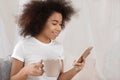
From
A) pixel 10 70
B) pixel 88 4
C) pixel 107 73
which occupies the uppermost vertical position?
pixel 88 4

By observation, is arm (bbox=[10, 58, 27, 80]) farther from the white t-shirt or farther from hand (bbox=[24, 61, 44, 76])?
hand (bbox=[24, 61, 44, 76])

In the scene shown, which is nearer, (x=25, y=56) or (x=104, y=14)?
(x=25, y=56)

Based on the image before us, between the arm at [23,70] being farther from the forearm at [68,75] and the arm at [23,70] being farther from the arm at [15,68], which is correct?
the forearm at [68,75]

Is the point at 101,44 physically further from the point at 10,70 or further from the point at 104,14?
the point at 10,70

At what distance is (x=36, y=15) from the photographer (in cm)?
134

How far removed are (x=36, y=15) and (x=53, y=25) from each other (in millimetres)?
111

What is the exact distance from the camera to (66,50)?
6.20ft

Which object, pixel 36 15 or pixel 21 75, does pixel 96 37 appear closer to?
pixel 36 15

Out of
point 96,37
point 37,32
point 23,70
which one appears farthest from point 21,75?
point 96,37

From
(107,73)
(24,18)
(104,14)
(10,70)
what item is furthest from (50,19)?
(107,73)

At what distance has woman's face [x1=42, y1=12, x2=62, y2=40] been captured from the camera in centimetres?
133

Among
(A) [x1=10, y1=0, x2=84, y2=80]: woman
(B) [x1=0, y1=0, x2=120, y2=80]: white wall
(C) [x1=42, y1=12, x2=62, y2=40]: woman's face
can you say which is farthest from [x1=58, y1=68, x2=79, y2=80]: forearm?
(B) [x1=0, y1=0, x2=120, y2=80]: white wall

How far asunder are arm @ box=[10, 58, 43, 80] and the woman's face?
0.76ft

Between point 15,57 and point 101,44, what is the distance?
0.87 m
